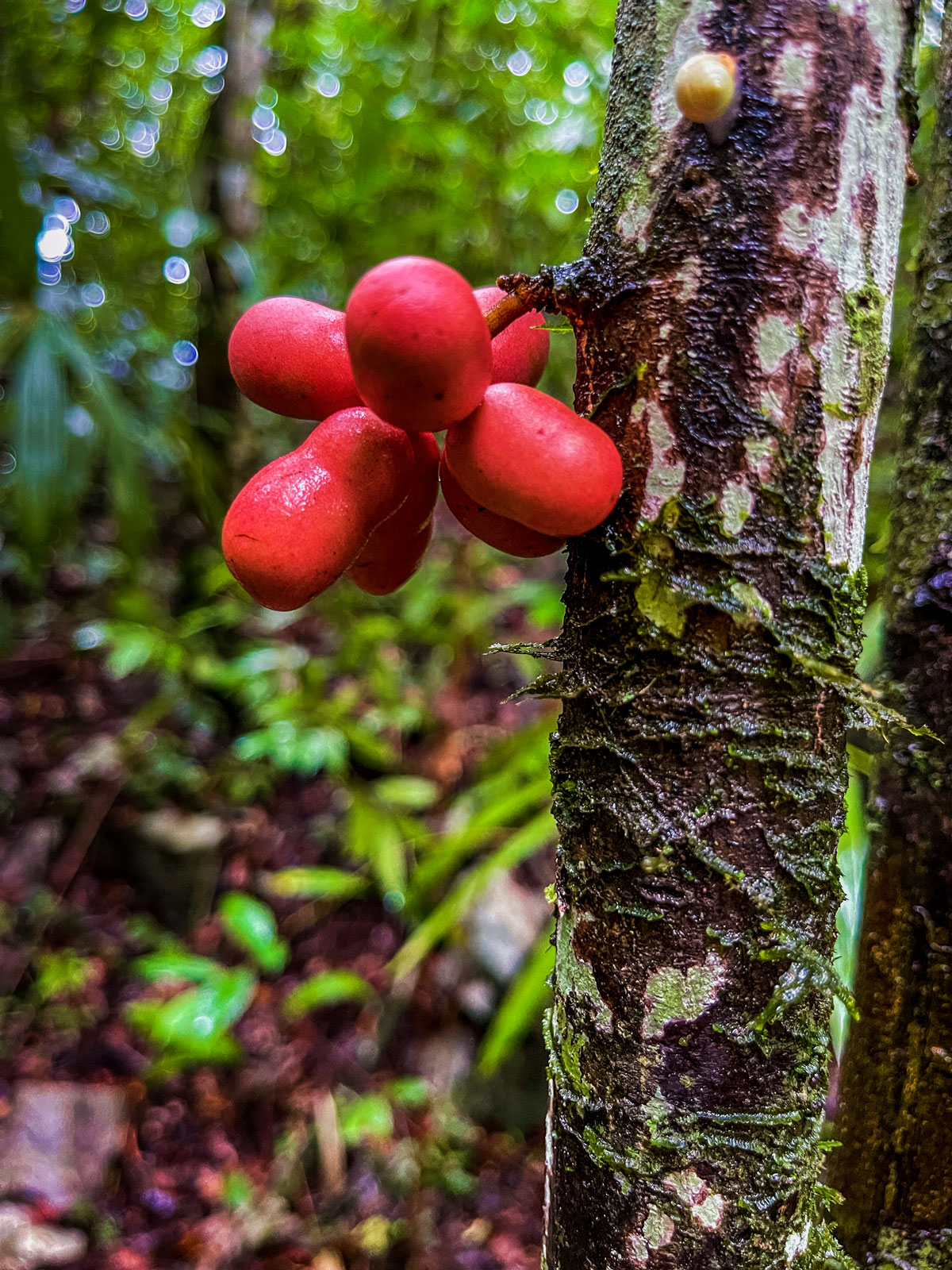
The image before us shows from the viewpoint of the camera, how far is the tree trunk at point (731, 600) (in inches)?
18.7

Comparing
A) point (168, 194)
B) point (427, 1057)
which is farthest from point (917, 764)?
point (168, 194)

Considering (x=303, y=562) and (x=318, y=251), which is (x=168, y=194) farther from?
(x=303, y=562)

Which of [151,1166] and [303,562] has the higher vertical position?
[303,562]

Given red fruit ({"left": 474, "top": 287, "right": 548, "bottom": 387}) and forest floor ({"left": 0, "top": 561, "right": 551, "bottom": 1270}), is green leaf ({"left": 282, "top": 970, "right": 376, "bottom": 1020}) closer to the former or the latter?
forest floor ({"left": 0, "top": 561, "right": 551, "bottom": 1270})

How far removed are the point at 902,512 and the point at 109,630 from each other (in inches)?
99.3

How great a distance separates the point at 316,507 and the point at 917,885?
595 mm

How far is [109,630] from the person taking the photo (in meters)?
Result: 2.70

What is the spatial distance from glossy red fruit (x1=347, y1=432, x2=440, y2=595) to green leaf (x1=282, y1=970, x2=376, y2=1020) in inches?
79.5

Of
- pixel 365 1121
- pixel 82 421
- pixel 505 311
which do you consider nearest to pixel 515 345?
pixel 505 311

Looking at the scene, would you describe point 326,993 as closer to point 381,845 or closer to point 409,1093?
point 409,1093

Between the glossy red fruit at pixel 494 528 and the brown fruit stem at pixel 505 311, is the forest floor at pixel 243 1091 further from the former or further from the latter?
the brown fruit stem at pixel 505 311

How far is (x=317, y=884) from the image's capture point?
2621 mm

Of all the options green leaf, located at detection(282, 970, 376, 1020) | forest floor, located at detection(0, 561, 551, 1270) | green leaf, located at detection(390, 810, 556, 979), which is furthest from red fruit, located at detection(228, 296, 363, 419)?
green leaf, located at detection(282, 970, 376, 1020)

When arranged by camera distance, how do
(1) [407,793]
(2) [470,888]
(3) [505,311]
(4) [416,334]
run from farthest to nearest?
(1) [407,793], (2) [470,888], (3) [505,311], (4) [416,334]
